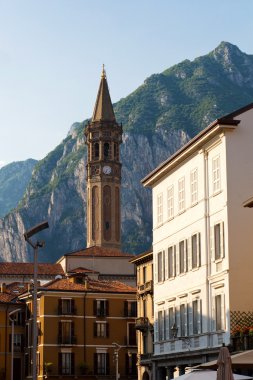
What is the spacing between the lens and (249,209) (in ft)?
146

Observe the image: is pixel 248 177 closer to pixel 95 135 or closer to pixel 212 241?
pixel 212 241

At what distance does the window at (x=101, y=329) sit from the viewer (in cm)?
9806

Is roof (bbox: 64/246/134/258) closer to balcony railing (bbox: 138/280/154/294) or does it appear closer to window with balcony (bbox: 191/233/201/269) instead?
balcony railing (bbox: 138/280/154/294)

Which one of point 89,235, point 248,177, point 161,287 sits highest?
point 89,235

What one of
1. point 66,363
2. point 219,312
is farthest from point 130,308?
point 219,312

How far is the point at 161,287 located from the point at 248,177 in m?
13.0

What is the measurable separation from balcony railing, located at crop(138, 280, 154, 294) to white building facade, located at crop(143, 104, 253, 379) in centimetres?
1467

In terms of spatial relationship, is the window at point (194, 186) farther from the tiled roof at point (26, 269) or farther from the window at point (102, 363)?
the tiled roof at point (26, 269)

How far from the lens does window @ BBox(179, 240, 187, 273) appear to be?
167 ft

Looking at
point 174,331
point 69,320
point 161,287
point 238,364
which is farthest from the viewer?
point 69,320

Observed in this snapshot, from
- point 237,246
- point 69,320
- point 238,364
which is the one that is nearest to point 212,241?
point 237,246

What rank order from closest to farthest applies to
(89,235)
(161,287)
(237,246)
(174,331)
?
(237,246) < (174,331) < (161,287) < (89,235)

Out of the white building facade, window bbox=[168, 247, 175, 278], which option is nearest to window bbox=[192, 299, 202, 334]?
the white building facade

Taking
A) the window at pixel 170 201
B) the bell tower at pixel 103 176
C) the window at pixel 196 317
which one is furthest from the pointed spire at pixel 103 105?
the window at pixel 196 317
